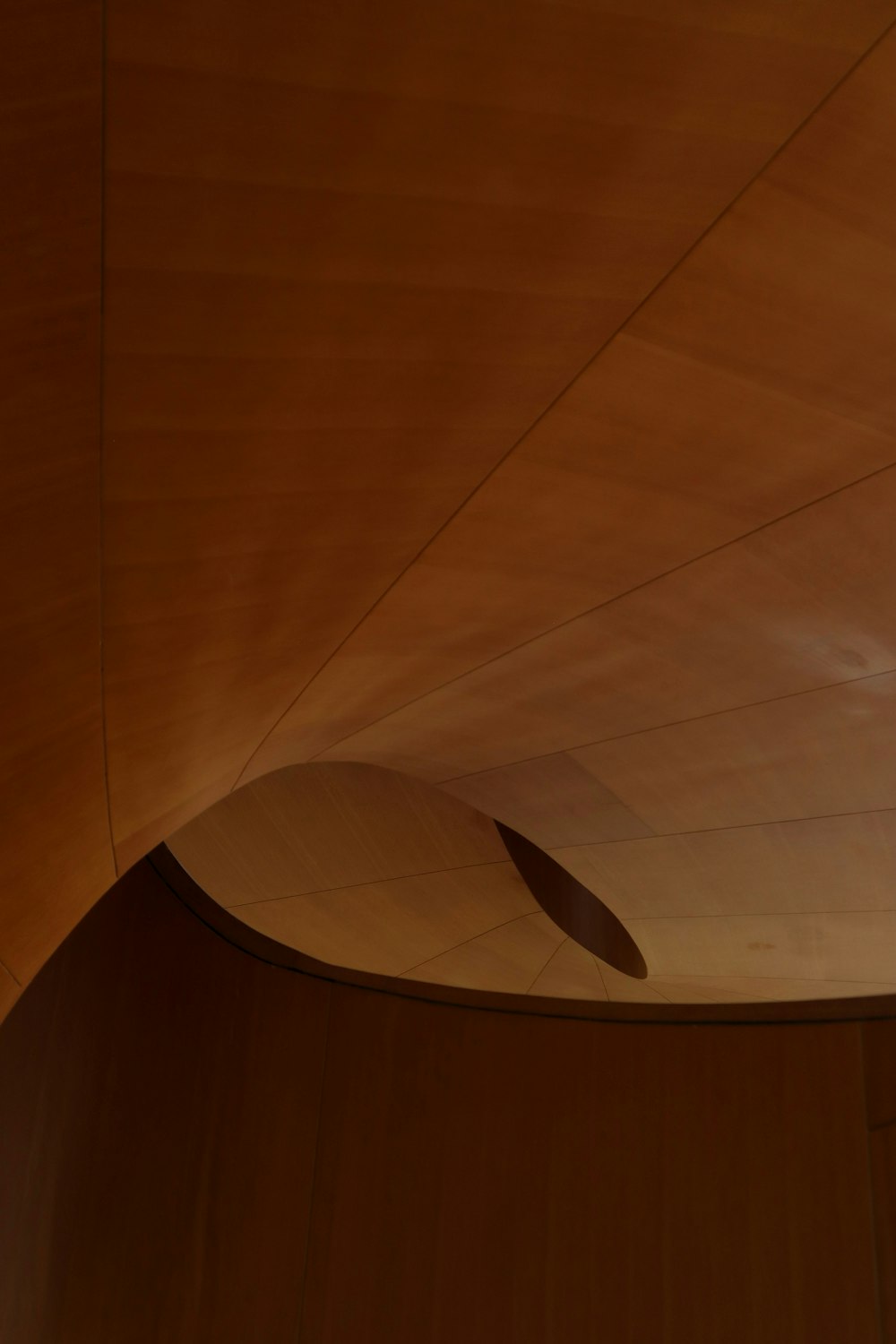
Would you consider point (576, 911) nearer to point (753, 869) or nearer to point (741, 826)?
point (753, 869)

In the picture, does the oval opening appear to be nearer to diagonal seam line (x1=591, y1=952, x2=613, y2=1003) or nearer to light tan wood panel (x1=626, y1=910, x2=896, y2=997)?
diagonal seam line (x1=591, y1=952, x2=613, y2=1003)

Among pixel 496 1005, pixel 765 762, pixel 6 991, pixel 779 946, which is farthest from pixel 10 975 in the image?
pixel 779 946

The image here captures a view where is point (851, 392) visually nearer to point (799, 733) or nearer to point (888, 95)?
point (888, 95)

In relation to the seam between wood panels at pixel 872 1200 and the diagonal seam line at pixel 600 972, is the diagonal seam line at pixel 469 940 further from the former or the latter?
the seam between wood panels at pixel 872 1200

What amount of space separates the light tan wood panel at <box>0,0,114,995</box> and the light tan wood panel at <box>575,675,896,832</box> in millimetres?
5099

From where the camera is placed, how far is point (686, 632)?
6094 mm

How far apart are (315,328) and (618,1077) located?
4.70 meters

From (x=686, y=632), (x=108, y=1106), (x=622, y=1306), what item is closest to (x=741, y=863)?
(x=686, y=632)

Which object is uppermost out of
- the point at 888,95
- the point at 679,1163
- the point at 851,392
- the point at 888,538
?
the point at 888,538

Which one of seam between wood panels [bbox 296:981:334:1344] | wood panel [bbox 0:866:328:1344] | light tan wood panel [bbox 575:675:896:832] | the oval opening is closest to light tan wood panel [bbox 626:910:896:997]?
the oval opening

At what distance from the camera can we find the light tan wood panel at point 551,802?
8.91m

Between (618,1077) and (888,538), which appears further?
(618,1077)

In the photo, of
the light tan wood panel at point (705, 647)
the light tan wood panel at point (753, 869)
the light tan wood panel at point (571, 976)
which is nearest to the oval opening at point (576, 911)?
the light tan wood panel at point (571, 976)

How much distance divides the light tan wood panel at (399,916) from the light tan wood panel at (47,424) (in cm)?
980
